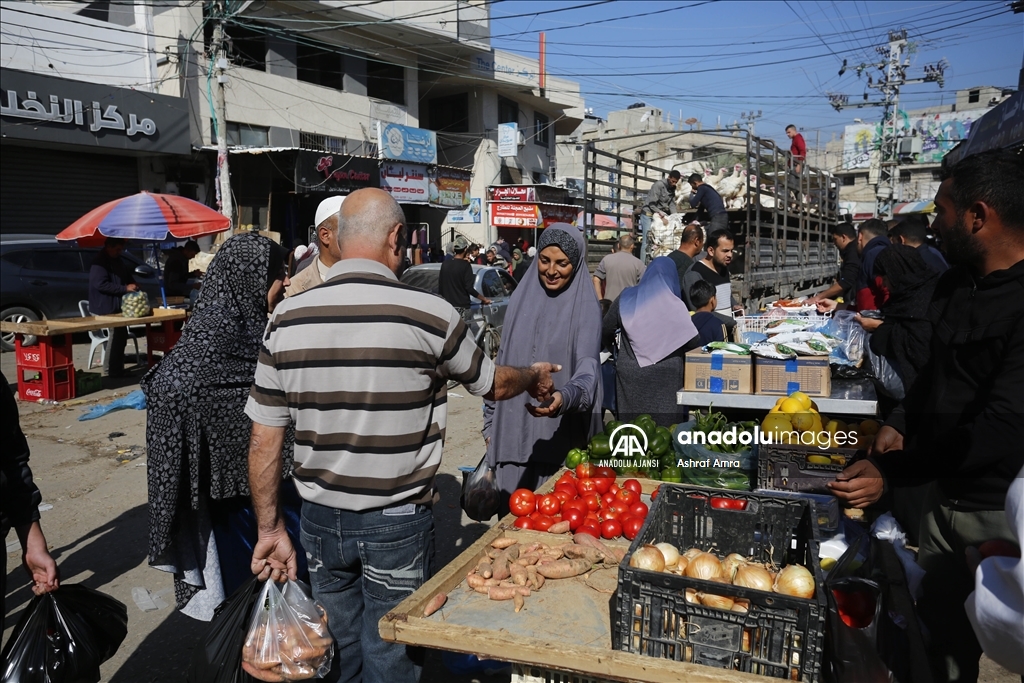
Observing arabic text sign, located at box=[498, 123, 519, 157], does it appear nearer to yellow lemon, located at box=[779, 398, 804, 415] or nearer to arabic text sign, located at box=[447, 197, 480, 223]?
arabic text sign, located at box=[447, 197, 480, 223]

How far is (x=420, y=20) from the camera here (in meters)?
24.4

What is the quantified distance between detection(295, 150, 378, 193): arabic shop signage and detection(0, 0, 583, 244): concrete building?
0.13 ft

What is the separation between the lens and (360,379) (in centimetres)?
223

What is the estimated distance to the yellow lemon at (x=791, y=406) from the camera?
186 inches

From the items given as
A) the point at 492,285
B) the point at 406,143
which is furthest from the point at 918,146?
the point at 492,285

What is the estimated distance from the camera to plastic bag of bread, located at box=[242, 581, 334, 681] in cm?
238

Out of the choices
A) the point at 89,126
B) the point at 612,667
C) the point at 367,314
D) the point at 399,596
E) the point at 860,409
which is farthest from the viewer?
the point at 89,126

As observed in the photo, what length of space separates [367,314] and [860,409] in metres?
4.06

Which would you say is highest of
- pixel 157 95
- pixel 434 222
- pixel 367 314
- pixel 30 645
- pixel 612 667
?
pixel 157 95

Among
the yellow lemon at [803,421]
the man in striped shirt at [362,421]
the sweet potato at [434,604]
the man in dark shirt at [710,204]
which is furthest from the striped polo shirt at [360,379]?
the man in dark shirt at [710,204]

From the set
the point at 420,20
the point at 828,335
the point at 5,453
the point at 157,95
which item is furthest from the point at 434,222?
the point at 5,453

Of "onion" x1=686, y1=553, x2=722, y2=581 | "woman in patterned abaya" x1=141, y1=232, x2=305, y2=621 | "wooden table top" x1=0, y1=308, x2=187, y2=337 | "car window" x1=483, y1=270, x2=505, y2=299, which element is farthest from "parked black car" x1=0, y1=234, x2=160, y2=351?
"onion" x1=686, y1=553, x2=722, y2=581

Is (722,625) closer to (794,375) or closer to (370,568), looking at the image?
(370,568)

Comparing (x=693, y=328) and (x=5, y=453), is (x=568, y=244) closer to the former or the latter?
(x=693, y=328)
